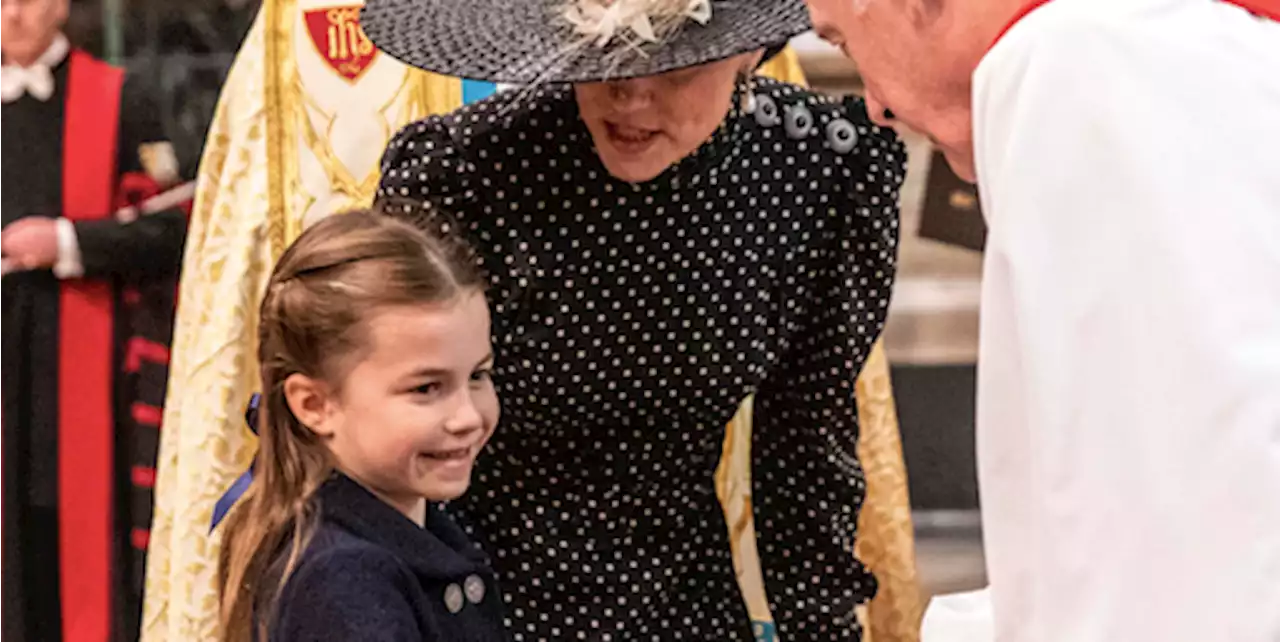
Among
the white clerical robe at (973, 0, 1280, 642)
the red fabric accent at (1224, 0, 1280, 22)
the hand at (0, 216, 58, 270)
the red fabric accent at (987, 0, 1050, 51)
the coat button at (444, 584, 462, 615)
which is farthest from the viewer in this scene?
the hand at (0, 216, 58, 270)

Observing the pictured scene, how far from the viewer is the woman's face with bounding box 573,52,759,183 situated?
135 cm

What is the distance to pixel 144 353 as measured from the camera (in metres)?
1.98

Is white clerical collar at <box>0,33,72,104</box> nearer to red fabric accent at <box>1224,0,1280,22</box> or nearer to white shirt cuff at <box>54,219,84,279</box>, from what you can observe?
white shirt cuff at <box>54,219,84,279</box>

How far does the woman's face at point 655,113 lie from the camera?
135 centimetres

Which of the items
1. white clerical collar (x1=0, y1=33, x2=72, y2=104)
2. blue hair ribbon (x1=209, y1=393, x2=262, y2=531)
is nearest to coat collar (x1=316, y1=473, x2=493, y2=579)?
blue hair ribbon (x1=209, y1=393, x2=262, y2=531)

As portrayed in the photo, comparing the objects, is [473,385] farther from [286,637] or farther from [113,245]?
[113,245]

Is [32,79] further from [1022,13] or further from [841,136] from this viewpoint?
[1022,13]

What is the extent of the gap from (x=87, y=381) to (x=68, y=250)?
186mm

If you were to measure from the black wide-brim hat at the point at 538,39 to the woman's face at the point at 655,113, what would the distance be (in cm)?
4

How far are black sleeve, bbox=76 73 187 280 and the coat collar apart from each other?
0.83 m

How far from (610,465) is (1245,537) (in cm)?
97

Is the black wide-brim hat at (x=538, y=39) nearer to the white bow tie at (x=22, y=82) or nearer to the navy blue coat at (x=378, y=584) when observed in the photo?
the navy blue coat at (x=378, y=584)

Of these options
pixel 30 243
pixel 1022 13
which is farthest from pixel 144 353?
pixel 1022 13

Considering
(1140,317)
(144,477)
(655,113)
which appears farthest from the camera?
(144,477)
